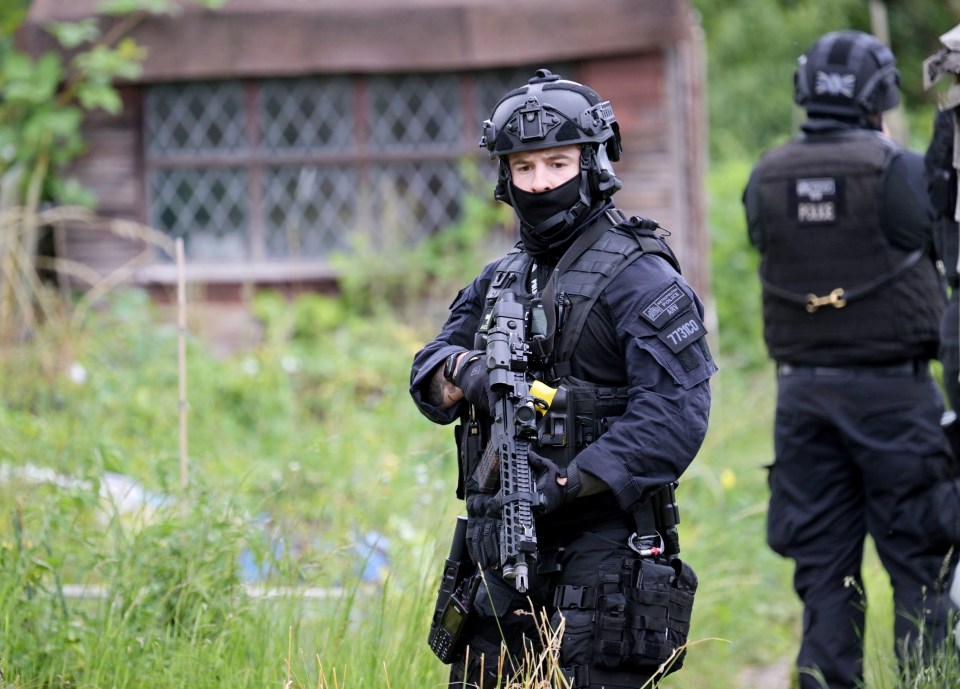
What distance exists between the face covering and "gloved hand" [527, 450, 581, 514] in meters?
0.61

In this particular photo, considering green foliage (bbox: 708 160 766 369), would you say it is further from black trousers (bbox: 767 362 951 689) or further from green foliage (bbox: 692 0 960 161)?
green foliage (bbox: 692 0 960 161)

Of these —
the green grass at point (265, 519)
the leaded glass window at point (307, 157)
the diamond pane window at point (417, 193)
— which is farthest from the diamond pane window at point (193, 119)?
the green grass at point (265, 519)

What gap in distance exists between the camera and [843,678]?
463 centimetres

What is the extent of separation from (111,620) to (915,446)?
112 inches

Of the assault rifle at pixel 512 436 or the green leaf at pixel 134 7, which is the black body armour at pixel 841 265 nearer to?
the assault rifle at pixel 512 436

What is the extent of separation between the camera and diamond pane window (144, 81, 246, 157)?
9.90 meters

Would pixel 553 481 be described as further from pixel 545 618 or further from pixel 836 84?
pixel 836 84

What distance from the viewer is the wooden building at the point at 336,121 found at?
9547mm

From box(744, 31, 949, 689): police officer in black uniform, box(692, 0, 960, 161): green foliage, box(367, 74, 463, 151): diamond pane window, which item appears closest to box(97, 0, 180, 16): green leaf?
box(367, 74, 463, 151): diamond pane window

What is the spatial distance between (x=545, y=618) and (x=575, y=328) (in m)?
0.74

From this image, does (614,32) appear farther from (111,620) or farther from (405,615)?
(111,620)

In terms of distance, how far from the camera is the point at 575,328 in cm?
330

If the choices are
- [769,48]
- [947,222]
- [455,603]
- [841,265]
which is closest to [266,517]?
[455,603]

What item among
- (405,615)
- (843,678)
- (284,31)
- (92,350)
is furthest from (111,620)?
(284,31)
